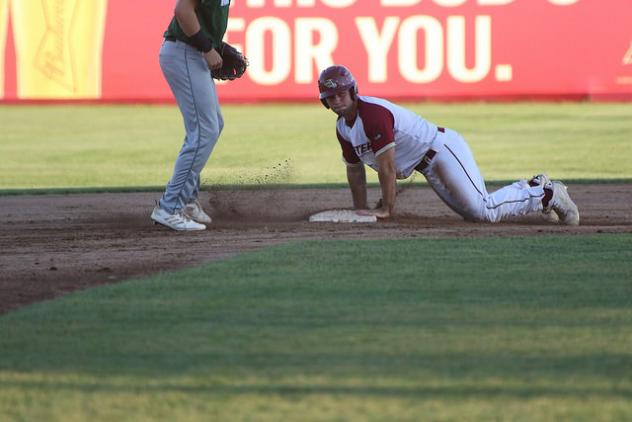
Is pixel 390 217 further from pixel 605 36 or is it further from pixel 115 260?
pixel 605 36

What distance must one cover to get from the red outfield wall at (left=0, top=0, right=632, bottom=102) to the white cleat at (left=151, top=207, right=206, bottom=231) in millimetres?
12618

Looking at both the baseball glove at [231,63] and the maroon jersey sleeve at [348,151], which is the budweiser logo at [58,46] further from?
the maroon jersey sleeve at [348,151]

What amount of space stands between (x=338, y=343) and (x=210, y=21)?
3648 mm

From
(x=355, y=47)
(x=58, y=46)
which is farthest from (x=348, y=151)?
(x=58, y=46)

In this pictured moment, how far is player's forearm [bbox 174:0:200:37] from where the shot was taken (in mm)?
7270

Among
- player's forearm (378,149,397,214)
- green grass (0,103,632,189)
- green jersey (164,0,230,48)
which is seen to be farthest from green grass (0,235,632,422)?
green grass (0,103,632,189)

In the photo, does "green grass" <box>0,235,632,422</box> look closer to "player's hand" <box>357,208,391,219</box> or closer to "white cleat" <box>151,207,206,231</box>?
"white cleat" <box>151,207,206,231</box>

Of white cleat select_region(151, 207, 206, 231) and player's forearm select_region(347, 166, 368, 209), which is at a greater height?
player's forearm select_region(347, 166, 368, 209)

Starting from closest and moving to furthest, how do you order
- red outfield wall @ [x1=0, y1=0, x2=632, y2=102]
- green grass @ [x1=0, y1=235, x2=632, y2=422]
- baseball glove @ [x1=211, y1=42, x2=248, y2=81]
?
1. green grass @ [x1=0, y1=235, x2=632, y2=422]
2. baseball glove @ [x1=211, y1=42, x2=248, y2=81]
3. red outfield wall @ [x1=0, y1=0, x2=632, y2=102]

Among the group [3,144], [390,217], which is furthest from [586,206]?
[3,144]

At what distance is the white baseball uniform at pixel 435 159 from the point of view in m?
7.68

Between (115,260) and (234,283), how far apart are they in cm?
115

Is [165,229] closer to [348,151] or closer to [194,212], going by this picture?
[194,212]

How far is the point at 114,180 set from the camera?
1239 cm
